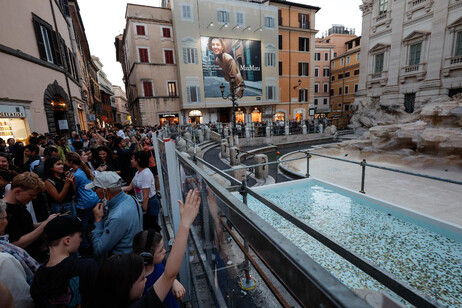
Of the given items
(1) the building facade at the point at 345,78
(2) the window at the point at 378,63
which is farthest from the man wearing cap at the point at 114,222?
(1) the building facade at the point at 345,78

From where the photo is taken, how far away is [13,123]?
8.88m

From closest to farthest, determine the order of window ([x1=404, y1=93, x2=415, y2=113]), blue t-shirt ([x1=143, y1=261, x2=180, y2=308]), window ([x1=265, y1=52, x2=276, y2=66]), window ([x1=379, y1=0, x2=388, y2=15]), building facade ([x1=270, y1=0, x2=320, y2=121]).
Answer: blue t-shirt ([x1=143, y1=261, x2=180, y2=308]) → window ([x1=404, y1=93, x2=415, y2=113]) → window ([x1=379, y1=0, x2=388, y2=15]) → window ([x1=265, y1=52, x2=276, y2=66]) → building facade ([x1=270, y1=0, x2=320, y2=121])

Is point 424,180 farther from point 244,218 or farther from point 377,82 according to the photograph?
point 377,82

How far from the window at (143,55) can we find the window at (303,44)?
21.9 meters


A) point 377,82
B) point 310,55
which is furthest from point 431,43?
point 310,55

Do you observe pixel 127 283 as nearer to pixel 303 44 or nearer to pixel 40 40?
pixel 40 40

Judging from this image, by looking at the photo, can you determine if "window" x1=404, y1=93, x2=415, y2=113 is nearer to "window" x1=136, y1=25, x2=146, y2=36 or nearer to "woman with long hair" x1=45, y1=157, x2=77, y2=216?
"woman with long hair" x1=45, y1=157, x2=77, y2=216

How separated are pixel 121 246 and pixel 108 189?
665 mm

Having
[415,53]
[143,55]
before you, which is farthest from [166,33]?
[415,53]

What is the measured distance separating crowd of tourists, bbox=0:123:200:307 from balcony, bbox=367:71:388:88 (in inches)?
1114

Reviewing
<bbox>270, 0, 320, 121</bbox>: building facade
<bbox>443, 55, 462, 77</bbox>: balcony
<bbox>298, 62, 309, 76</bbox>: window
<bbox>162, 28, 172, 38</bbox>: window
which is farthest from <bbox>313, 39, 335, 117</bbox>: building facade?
<bbox>162, 28, 172, 38</bbox>: window

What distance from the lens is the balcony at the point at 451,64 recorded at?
17.7m

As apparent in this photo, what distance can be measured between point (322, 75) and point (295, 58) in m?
16.7

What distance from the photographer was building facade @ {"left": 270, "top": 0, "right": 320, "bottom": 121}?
30.5 meters
